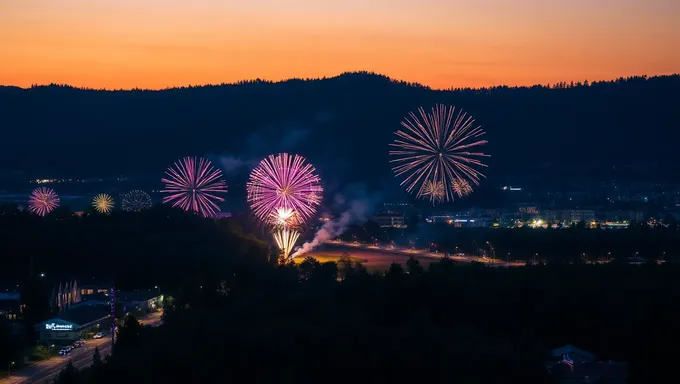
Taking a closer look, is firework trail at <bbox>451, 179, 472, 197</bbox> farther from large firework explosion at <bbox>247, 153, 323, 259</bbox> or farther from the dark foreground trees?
the dark foreground trees

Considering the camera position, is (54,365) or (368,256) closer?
(54,365)

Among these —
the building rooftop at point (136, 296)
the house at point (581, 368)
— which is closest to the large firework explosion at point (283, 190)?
the building rooftop at point (136, 296)

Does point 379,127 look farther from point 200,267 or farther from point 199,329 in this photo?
point 199,329

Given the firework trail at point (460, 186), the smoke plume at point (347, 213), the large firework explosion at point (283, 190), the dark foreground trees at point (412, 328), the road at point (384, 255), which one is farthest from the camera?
the smoke plume at point (347, 213)

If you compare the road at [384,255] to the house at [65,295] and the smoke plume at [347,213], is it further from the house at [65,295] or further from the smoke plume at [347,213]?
the house at [65,295]

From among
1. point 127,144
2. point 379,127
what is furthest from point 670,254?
point 127,144

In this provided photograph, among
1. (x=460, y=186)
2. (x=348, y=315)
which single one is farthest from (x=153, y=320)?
(x=460, y=186)

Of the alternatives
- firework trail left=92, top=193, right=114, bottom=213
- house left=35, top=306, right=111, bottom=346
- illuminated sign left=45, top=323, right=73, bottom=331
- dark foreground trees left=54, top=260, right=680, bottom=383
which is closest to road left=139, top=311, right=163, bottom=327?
dark foreground trees left=54, top=260, right=680, bottom=383

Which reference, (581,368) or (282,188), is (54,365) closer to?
(581,368)
